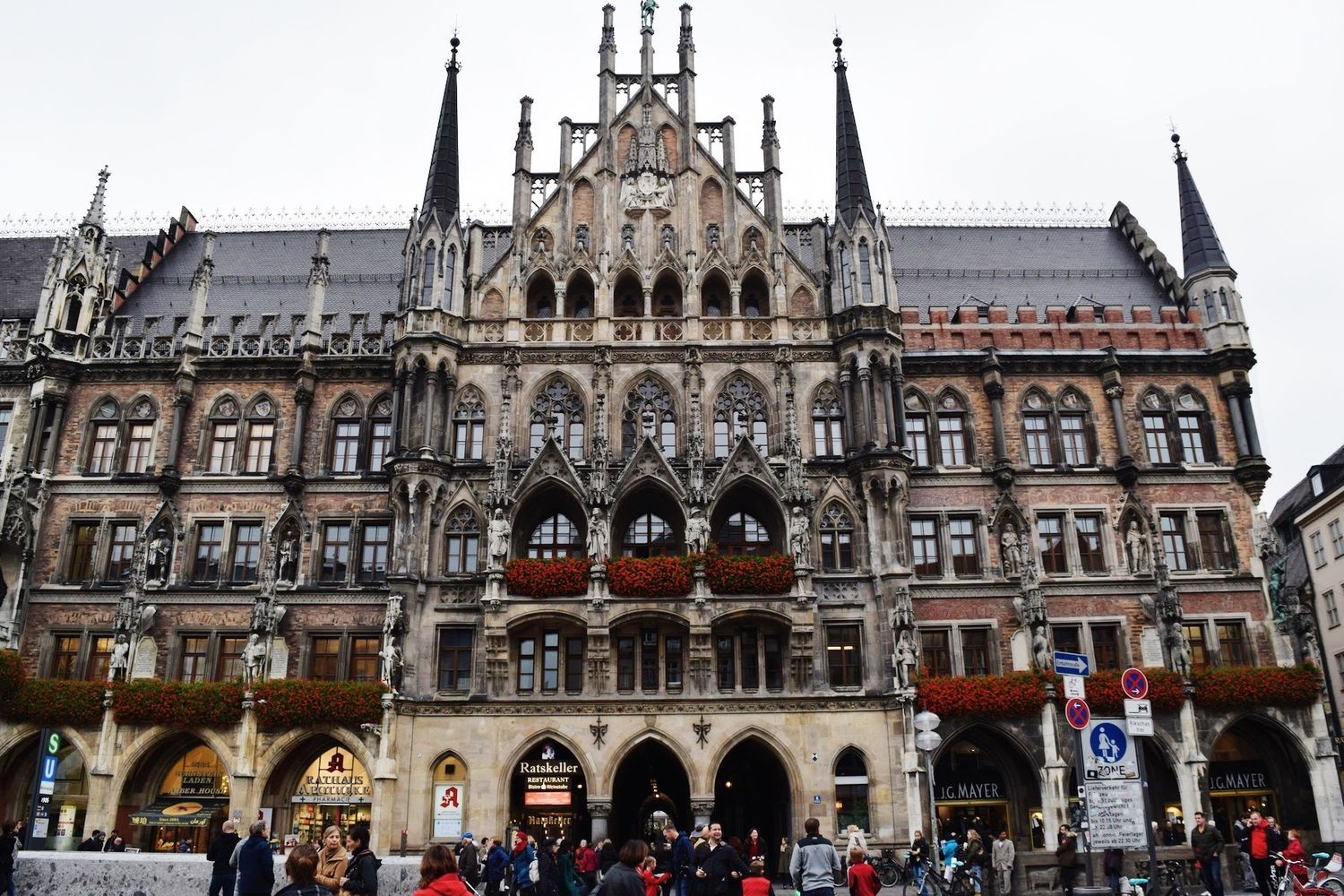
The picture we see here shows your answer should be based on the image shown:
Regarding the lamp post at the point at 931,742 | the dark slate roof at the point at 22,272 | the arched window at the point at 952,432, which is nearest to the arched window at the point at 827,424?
the arched window at the point at 952,432

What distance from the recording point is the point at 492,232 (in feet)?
130

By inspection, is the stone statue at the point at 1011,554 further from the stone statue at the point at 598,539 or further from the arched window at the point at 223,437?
the arched window at the point at 223,437

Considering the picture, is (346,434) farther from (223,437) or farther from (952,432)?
(952,432)

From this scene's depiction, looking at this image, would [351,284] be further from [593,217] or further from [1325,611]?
[1325,611]

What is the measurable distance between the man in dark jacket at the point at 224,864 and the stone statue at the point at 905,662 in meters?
20.8

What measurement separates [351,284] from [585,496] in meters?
15.6

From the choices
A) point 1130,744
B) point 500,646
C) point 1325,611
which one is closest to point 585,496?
point 500,646

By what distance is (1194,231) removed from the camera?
40.0 meters

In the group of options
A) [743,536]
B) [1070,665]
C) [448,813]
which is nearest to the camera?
[1070,665]

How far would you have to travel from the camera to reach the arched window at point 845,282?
3622 cm

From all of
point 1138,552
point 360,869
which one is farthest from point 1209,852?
point 1138,552

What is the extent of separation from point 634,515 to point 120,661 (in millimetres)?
16635

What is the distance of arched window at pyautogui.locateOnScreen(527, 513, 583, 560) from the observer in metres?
34.6

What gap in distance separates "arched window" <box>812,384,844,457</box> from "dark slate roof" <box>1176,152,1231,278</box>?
600 inches
